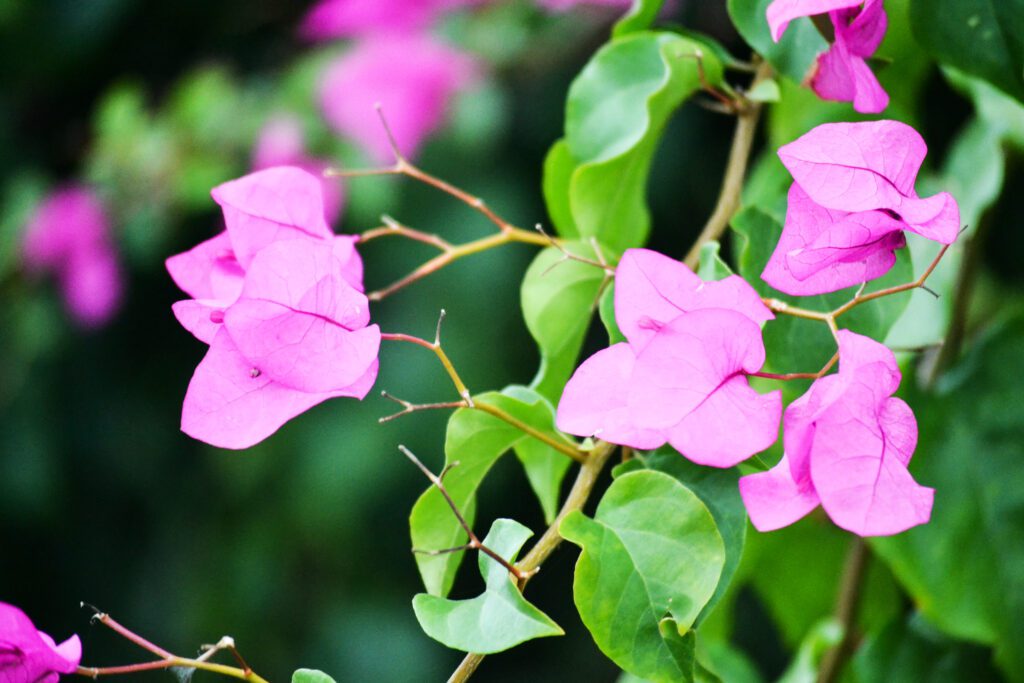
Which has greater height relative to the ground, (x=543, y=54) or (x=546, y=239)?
(x=546, y=239)

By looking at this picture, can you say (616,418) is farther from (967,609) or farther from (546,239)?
(967,609)

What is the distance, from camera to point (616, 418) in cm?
24

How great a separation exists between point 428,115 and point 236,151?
0.20m

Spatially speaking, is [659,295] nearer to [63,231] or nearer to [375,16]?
[375,16]

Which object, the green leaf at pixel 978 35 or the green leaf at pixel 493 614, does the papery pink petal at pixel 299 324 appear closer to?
the green leaf at pixel 493 614

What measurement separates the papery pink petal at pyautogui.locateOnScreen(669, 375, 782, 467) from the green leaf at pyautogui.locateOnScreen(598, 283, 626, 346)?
0.18 ft

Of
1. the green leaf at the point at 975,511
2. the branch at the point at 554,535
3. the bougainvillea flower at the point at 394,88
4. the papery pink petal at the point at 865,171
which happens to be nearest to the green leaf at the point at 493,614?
the branch at the point at 554,535

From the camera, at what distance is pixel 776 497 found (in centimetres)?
23

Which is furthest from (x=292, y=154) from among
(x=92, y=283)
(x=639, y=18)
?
(x=639, y=18)

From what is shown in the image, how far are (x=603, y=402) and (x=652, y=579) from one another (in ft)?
0.16

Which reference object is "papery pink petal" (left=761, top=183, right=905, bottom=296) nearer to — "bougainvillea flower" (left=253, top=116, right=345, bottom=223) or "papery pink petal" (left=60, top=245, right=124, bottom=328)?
"bougainvillea flower" (left=253, top=116, right=345, bottom=223)

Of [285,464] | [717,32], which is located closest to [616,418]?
[717,32]

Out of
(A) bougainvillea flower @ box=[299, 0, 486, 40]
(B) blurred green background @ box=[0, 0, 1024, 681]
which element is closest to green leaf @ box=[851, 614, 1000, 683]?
(B) blurred green background @ box=[0, 0, 1024, 681]

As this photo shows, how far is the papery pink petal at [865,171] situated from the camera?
0.24 meters
